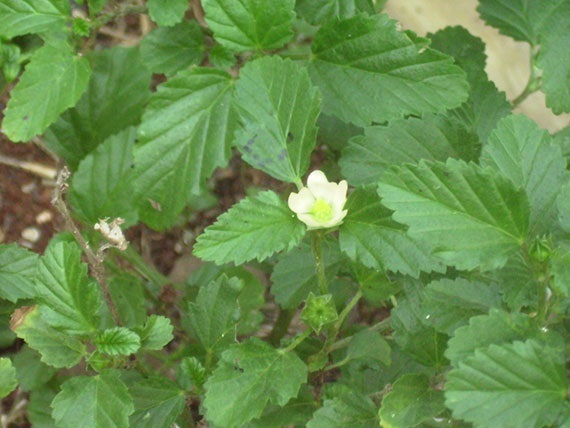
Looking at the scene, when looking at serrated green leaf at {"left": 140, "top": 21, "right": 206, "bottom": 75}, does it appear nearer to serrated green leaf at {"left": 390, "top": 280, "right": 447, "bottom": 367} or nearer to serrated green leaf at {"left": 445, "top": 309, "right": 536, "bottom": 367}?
serrated green leaf at {"left": 390, "top": 280, "right": 447, "bottom": 367}

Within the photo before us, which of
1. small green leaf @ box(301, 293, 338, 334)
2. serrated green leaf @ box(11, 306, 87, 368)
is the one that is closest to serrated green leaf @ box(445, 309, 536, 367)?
small green leaf @ box(301, 293, 338, 334)

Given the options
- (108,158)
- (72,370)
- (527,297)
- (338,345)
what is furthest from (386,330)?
(72,370)

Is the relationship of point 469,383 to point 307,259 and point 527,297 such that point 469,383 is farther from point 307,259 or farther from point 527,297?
point 307,259

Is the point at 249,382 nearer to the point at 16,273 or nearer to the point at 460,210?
the point at 460,210

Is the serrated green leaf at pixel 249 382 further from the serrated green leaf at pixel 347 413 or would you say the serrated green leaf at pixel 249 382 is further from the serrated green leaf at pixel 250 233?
the serrated green leaf at pixel 250 233

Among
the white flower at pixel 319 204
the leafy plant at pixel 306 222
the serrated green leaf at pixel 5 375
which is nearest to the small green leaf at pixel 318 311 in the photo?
the leafy plant at pixel 306 222

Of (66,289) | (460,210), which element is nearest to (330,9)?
(460,210)
